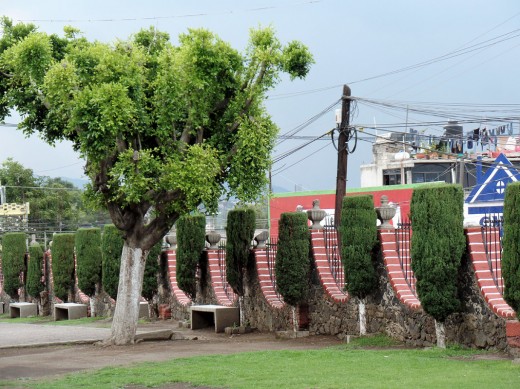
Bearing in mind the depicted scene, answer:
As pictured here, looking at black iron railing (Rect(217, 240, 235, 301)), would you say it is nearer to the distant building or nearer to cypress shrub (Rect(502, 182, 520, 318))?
cypress shrub (Rect(502, 182, 520, 318))

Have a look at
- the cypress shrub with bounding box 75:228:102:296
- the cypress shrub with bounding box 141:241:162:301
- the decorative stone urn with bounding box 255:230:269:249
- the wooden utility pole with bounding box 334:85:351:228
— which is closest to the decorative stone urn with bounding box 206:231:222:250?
the cypress shrub with bounding box 141:241:162:301

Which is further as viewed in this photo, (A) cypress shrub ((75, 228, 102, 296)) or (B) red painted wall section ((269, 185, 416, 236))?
(B) red painted wall section ((269, 185, 416, 236))

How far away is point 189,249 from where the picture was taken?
960 inches

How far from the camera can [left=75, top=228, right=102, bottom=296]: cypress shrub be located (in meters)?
29.2

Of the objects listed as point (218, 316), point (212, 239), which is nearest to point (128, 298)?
point (218, 316)

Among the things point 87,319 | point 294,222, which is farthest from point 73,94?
point 87,319

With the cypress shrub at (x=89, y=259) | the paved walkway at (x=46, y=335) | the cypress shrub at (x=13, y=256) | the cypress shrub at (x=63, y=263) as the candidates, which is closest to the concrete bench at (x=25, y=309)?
the cypress shrub at (x=63, y=263)

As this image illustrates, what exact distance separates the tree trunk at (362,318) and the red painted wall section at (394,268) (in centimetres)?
106

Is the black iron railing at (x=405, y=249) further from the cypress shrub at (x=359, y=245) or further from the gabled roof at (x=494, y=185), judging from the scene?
the gabled roof at (x=494, y=185)

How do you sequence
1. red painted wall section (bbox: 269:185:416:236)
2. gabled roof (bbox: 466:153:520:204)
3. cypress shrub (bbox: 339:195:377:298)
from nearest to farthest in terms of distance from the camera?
cypress shrub (bbox: 339:195:377:298) < gabled roof (bbox: 466:153:520:204) < red painted wall section (bbox: 269:185:416:236)

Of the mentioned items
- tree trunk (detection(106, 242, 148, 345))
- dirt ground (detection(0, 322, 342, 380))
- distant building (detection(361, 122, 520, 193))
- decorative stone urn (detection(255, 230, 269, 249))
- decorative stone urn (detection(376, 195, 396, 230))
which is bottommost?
dirt ground (detection(0, 322, 342, 380))

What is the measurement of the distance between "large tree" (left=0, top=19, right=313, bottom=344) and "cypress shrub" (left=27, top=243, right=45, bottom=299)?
615 inches

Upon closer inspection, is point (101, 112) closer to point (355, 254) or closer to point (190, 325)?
point (355, 254)

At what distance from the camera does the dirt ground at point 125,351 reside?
1524 centimetres
